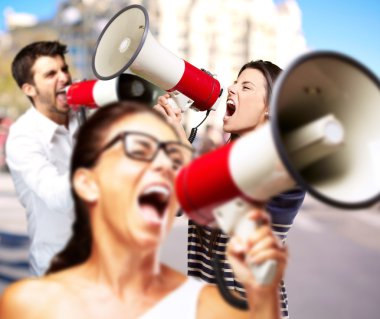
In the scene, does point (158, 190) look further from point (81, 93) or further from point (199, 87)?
point (199, 87)

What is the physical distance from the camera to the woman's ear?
1171mm

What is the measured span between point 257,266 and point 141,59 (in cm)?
83

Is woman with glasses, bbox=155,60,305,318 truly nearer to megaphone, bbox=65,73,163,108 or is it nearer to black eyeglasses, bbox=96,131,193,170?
megaphone, bbox=65,73,163,108

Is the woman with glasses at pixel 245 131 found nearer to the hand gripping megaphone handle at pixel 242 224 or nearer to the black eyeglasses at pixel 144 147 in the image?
the black eyeglasses at pixel 144 147

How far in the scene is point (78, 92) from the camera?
5.23 ft

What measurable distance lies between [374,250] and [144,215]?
23.7 feet

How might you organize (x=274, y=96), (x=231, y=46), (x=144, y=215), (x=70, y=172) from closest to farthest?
(x=274, y=96) → (x=144, y=215) → (x=70, y=172) → (x=231, y=46)

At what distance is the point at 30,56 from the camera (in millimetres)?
1674

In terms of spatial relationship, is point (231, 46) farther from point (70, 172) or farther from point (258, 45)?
point (70, 172)

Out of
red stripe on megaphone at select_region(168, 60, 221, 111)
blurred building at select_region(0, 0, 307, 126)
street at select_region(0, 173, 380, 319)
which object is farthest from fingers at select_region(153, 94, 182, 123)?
blurred building at select_region(0, 0, 307, 126)

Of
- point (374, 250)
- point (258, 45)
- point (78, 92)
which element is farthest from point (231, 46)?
point (78, 92)

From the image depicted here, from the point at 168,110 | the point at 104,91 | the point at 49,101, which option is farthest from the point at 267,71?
the point at 49,101

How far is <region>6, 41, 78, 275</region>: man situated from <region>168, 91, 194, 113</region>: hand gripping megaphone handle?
31cm

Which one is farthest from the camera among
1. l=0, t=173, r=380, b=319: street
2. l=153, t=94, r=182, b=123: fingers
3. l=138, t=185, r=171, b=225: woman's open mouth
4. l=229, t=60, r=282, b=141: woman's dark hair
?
l=0, t=173, r=380, b=319: street
